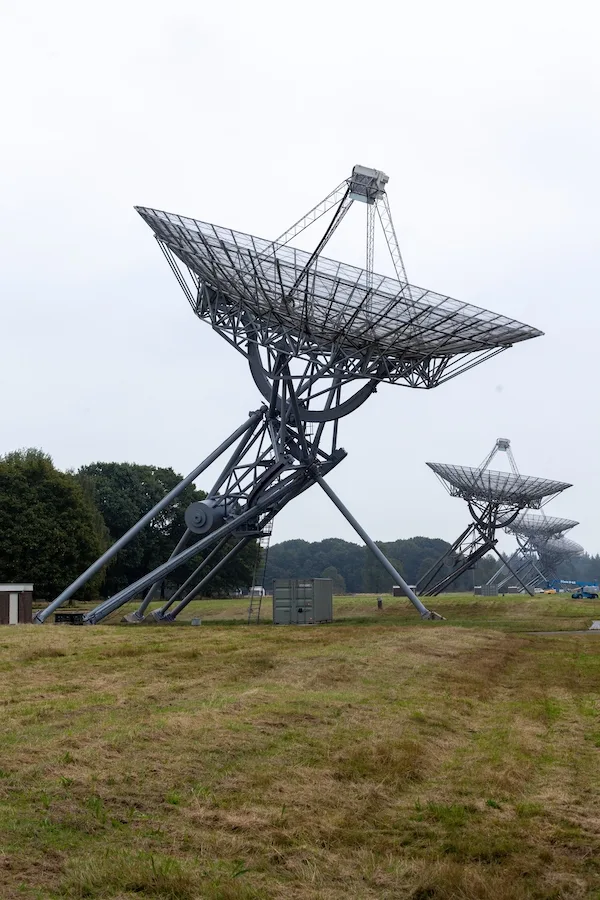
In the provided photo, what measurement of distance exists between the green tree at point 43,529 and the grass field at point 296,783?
163 ft

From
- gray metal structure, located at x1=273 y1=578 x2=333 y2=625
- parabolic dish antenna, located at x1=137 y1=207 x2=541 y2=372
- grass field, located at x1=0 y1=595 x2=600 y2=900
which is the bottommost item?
grass field, located at x1=0 y1=595 x2=600 y2=900

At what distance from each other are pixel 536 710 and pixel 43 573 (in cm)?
5885

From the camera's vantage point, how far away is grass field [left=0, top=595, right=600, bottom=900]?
786 cm

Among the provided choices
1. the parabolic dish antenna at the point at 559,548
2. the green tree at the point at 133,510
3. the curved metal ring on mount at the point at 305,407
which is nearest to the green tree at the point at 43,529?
the green tree at the point at 133,510

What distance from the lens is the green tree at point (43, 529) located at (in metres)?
71.0

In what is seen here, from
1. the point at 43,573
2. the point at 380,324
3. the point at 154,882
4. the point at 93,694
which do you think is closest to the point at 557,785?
the point at 154,882

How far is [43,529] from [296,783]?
63.7 meters

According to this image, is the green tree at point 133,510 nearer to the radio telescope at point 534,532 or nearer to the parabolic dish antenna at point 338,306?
the radio telescope at point 534,532

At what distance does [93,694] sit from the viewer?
18281 millimetres

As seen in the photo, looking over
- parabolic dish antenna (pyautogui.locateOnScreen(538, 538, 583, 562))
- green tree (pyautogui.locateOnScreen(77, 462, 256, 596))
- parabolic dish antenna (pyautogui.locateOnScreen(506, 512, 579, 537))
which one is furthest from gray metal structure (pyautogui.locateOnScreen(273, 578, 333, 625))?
parabolic dish antenna (pyautogui.locateOnScreen(538, 538, 583, 562))

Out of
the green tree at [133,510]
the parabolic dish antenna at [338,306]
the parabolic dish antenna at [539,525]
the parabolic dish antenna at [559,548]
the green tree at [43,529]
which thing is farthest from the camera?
the parabolic dish antenna at [559,548]

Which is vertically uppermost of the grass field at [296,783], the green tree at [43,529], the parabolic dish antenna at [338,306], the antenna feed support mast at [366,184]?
the antenna feed support mast at [366,184]

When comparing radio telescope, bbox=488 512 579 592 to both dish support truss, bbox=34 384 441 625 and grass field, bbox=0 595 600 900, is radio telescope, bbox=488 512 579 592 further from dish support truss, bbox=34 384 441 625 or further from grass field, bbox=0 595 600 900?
grass field, bbox=0 595 600 900

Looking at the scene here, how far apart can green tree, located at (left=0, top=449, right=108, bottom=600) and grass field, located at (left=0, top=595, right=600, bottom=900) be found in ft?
163
